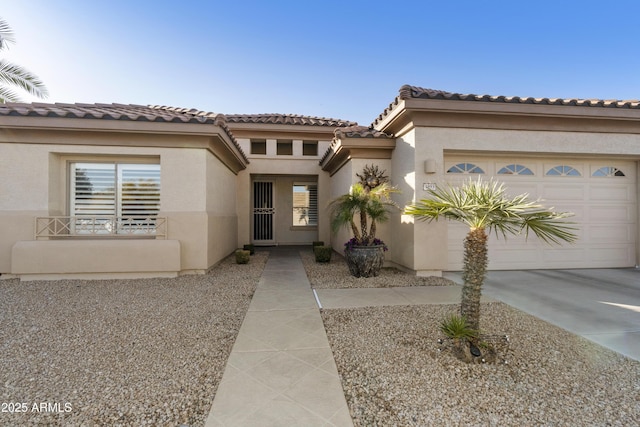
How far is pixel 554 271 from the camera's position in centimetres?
782

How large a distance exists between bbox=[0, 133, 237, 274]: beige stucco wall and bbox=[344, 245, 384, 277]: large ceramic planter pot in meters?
4.13

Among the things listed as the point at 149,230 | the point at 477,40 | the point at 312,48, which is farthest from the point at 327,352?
the point at 477,40

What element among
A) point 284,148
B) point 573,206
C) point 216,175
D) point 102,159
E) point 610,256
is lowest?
point 610,256

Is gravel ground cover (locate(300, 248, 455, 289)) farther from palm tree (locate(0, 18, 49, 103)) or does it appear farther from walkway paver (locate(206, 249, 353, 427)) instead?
palm tree (locate(0, 18, 49, 103))

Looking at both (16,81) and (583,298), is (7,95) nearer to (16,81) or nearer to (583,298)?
(16,81)

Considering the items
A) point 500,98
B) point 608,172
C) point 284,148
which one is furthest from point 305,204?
point 608,172

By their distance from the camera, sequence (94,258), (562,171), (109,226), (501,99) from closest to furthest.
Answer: (94,258), (501,99), (109,226), (562,171)

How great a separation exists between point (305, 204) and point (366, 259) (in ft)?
26.2

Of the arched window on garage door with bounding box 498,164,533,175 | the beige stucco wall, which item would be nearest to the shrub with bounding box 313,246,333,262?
the beige stucco wall

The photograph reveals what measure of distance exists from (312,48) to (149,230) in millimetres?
9665

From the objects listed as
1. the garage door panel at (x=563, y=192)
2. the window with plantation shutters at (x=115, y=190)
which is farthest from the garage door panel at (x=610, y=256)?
the window with plantation shutters at (x=115, y=190)

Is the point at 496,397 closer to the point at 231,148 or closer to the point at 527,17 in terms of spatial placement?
the point at 231,148

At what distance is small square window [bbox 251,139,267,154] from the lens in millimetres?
13223

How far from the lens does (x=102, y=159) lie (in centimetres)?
762
